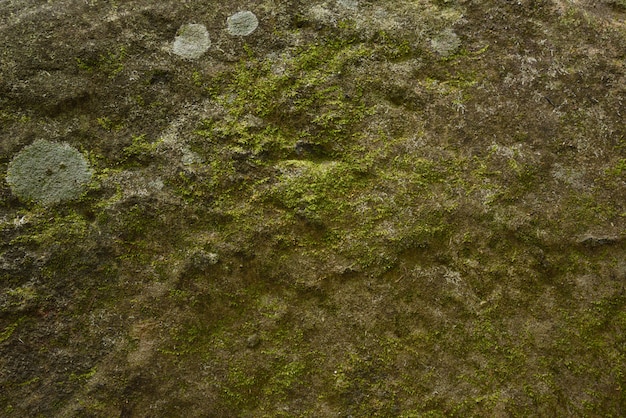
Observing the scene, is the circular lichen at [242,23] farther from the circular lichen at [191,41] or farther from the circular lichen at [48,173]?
the circular lichen at [48,173]

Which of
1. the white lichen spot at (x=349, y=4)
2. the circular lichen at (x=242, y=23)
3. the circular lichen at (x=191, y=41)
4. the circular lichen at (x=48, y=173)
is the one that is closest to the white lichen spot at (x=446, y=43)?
the white lichen spot at (x=349, y=4)

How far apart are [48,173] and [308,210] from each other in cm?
141

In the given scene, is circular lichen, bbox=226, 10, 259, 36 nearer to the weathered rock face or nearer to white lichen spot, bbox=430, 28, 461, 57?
the weathered rock face

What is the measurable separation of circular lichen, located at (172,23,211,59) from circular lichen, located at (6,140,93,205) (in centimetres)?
85

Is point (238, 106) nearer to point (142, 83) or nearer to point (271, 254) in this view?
point (142, 83)

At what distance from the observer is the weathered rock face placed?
2578mm

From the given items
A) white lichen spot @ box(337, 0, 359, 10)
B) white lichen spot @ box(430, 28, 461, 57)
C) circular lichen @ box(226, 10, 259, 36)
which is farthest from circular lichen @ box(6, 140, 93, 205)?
white lichen spot @ box(430, 28, 461, 57)

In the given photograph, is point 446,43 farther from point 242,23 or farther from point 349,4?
point 242,23

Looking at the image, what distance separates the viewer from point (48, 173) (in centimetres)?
276

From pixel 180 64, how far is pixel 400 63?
4.31 ft

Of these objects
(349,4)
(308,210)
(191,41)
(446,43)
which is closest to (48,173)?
(191,41)

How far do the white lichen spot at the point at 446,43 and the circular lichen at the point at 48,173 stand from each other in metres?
2.14

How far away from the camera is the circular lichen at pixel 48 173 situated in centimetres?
272

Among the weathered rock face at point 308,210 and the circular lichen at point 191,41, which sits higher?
the circular lichen at point 191,41
